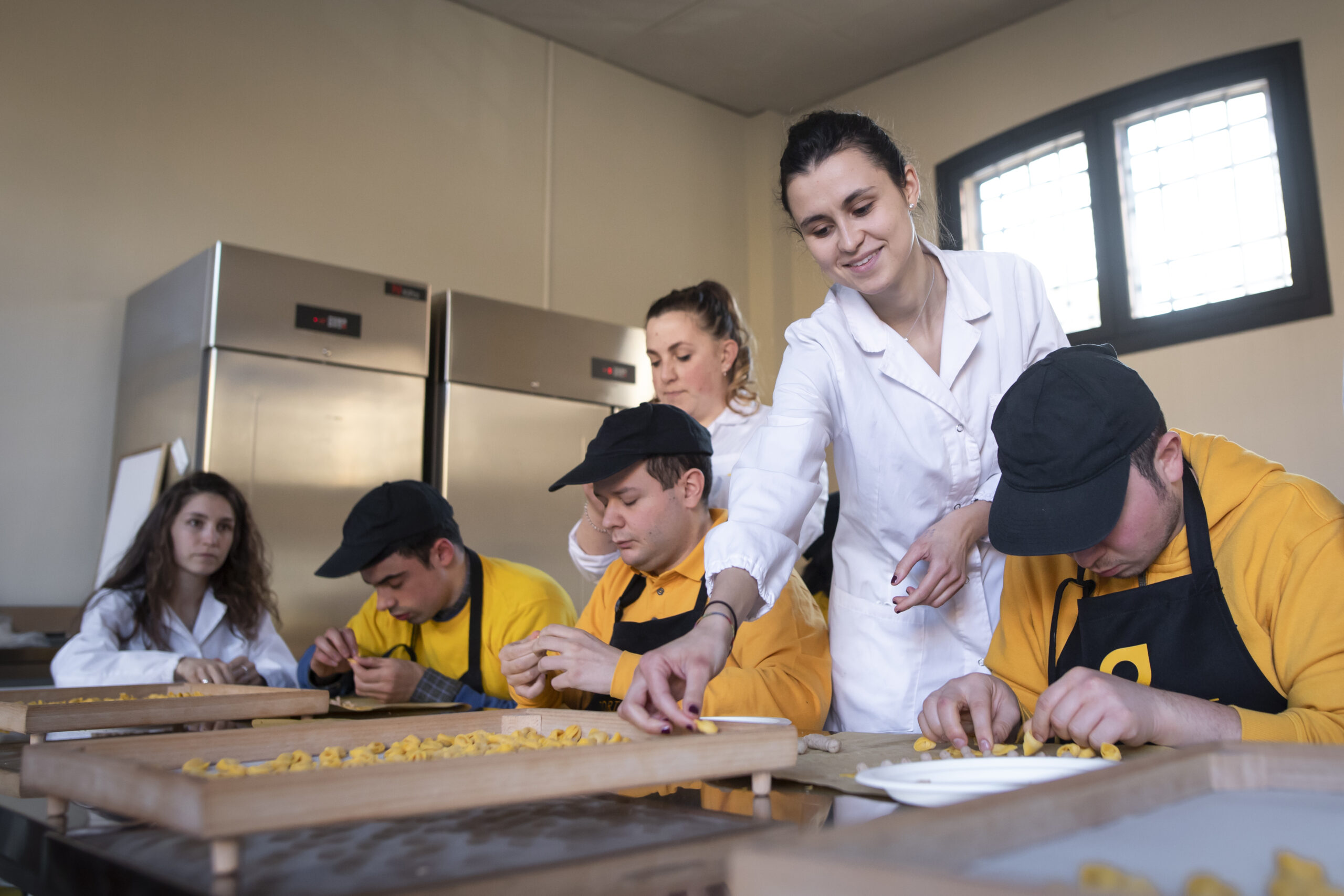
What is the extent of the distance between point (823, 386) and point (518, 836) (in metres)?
0.95

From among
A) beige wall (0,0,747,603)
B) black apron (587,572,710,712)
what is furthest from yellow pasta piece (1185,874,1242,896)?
beige wall (0,0,747,603)

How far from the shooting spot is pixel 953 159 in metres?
4.30

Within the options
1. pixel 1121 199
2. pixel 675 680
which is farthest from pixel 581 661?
pixel 1121 199

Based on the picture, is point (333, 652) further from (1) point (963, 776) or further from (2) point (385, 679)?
(1) point (963, 776)

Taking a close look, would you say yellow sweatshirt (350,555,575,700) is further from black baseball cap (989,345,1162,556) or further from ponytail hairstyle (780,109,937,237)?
black baseball cap (989,345,1162,556)

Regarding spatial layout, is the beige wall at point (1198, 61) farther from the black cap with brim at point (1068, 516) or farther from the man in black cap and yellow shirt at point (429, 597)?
the black cap with brim at point (1068, 516)

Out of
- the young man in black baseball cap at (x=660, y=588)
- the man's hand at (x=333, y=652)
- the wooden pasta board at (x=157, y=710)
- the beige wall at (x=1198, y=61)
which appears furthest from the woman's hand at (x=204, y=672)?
the beige wall at (x=1198, y=61)

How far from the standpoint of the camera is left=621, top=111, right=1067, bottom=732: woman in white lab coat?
140 cm

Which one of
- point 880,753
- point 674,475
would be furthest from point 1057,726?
point 674,475

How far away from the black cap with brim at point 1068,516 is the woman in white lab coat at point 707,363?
1092mm

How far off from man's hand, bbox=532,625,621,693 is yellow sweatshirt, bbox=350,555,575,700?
2.38ft

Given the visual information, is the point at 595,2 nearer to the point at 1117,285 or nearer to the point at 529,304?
the point at 529,304

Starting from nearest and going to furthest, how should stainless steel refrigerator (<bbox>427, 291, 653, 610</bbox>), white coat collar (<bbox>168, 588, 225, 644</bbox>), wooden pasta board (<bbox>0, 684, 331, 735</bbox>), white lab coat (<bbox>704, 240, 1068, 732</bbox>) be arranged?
wooden pasta board (<bbox>0, 684, 331, 735</bbox>)
white lab coat (<bbox>704, 240, 1068, 732</bbox>)
white coat collar (<bbox>168, 588, 225, 644</bbox>)
stainless steel refrigerator (<bbox>427, 291, 653, 610</bbox>)

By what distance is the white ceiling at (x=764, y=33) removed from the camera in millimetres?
4008
